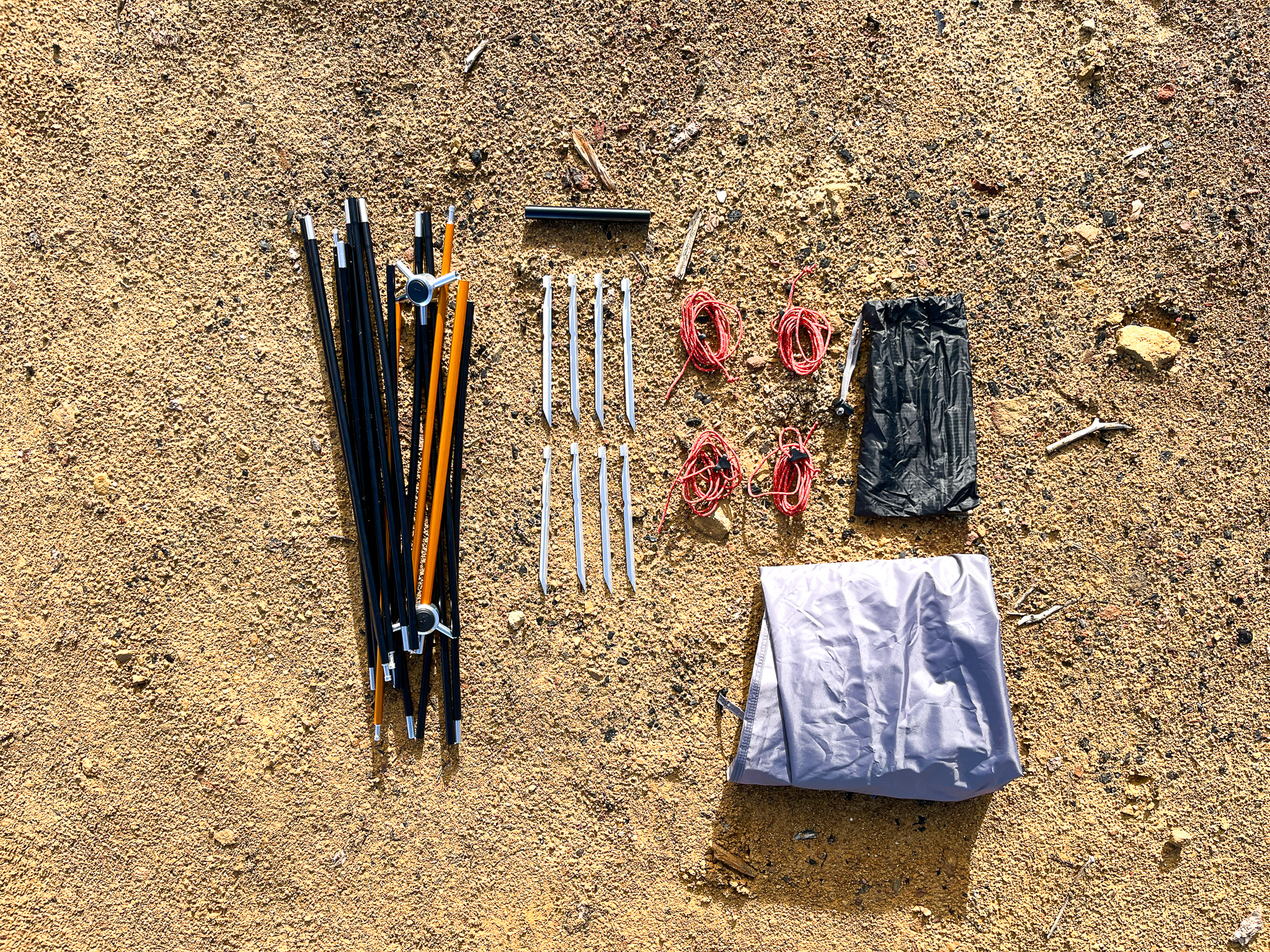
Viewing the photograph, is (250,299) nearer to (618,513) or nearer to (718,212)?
(618,513)

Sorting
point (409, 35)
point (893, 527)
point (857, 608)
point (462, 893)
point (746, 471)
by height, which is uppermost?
point (409, 35)

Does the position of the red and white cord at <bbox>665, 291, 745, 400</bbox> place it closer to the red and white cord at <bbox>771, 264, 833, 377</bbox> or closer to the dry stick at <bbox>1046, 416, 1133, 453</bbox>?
the red and white cord at <bbox>771, 264, 833, 377</bbox>

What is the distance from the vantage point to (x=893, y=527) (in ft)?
8.14

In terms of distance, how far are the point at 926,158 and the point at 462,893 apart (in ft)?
9.53

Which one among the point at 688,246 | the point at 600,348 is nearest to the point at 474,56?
the point at 688,246

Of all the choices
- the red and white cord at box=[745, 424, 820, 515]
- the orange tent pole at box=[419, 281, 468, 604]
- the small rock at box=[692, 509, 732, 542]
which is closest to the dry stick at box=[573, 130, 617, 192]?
the orange tent pole at box=[419, 281, 468, 604]

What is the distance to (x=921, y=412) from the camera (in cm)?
242

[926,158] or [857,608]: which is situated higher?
[926,158]

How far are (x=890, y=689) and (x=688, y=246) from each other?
1.57 meters

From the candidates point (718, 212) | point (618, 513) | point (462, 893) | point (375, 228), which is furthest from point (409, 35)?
point (462, 893)

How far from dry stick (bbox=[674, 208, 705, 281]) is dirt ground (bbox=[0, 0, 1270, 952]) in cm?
3

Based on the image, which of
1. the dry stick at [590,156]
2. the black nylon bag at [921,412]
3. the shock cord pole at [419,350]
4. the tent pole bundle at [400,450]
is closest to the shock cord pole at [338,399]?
the tent pole bundle at [400,450]

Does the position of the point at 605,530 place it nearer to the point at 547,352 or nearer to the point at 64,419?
the point at 547,352

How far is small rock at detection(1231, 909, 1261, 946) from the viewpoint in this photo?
2.46 m
